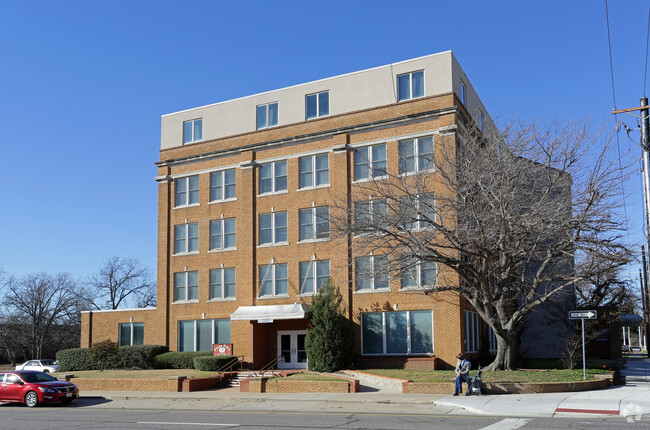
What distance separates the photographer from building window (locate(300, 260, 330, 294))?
3397 centimetres

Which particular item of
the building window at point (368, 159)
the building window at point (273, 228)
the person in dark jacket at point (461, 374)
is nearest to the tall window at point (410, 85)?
the building window at point (368, 159)

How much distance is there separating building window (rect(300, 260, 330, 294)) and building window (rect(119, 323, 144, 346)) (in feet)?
39.1

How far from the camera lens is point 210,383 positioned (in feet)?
94.2

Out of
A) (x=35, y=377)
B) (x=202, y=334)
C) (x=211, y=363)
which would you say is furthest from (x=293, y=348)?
(x=35, y=377)

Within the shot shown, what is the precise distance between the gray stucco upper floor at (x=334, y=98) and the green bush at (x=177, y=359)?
506 inches

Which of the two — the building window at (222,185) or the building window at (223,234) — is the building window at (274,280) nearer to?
the building window at (223,234)

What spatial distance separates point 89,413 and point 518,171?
1762 centimetres

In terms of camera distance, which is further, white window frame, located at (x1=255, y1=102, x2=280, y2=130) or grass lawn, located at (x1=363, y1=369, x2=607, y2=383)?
white window frame, located at (x1=255, y1=102, x2=280, y2=130)

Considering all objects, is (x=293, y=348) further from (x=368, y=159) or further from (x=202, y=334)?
(x=368, y=159)

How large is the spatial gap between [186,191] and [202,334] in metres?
8.79

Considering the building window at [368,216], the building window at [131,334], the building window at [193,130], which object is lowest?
the building window at [131,334]

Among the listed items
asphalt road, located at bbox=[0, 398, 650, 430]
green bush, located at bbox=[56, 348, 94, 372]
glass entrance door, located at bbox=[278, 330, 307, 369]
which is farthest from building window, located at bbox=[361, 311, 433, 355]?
green bush, located at bbox=[56, 348, 94, 372]

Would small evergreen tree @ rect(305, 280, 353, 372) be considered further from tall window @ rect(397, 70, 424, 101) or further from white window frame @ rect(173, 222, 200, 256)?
tall window @ rect(397, 70, 424, 101)

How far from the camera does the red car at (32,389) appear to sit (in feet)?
75.3
